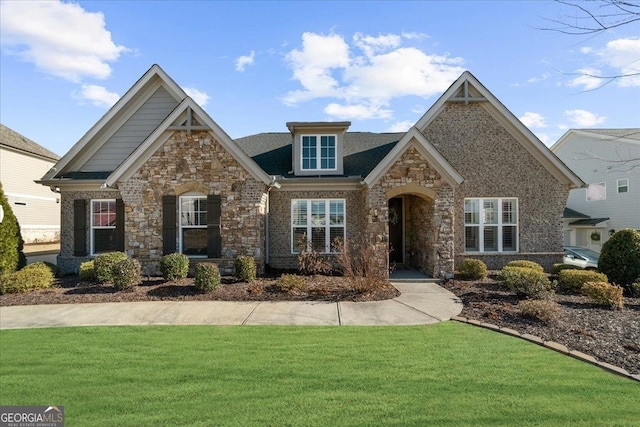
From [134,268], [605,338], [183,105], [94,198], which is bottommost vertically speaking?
[605,338]

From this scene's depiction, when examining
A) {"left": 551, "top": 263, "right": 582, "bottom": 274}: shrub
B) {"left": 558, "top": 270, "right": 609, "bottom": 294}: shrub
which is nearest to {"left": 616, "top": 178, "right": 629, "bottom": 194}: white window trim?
{"left": 551, "top": 263, "right": 582, "bottom": 274}: shrub

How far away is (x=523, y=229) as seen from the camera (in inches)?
572

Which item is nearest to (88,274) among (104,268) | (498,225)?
(104,268)

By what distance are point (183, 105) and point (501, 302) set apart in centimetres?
1169

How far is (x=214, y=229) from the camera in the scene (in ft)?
40.8

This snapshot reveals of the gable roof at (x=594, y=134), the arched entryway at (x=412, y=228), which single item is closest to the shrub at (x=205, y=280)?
the arched entryway at (x=412, y=228)

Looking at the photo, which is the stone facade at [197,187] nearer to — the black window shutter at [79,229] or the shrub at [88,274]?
the shrub at [88,274]

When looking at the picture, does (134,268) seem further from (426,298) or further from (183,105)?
(426,298)

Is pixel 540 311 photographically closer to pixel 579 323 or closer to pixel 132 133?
pixel 579 323

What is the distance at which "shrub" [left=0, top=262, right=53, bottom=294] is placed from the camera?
10.4 meters

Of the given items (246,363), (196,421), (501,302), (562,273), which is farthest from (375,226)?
(196,421)

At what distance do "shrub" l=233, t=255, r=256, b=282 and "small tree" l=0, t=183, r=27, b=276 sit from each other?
300 inches

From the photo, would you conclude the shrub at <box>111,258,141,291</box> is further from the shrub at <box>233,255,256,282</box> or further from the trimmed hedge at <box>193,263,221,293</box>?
the shrub at <box>233,255,256,282</box>

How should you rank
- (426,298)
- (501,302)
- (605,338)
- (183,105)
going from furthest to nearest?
1. (183,105)
2. (426,298)
3. (501,302)
4. (605,338)
